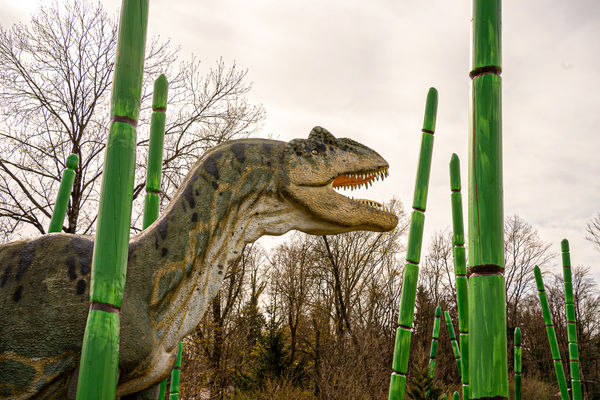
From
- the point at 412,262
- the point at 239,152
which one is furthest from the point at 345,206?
the point at 239,152

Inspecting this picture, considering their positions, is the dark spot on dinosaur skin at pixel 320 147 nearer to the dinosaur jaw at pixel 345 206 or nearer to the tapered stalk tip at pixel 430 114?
the dinosaur jaw at pixel 345 206

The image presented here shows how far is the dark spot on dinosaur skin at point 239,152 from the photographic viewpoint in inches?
126

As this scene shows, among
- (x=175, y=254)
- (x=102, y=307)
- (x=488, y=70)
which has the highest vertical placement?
(x=488, y=70)

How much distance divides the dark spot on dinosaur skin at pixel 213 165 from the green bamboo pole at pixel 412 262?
1216 mm

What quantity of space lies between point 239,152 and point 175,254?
766 mm

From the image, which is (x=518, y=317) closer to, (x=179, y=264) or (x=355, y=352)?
(x=355, y=352)

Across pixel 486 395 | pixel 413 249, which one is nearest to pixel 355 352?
pixel 413 249

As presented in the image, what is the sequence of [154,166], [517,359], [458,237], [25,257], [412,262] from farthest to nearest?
[517,359]
[458,237]
[154,166]
[412,262]
[25,257]

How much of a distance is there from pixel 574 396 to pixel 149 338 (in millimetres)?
5959

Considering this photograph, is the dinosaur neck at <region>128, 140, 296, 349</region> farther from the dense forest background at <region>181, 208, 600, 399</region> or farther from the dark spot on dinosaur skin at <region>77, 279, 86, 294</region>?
the dense forest background at <region>181, 208, 600, 399</region>

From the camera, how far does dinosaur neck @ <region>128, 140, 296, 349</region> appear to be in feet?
9.04

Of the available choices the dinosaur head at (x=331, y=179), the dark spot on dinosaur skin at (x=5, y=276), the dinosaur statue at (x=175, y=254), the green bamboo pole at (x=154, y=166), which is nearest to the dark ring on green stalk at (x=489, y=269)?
the dinosaur statue at (x=175, y=254)

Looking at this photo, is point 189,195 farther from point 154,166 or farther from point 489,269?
point 489,269

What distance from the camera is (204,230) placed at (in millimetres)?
2920
